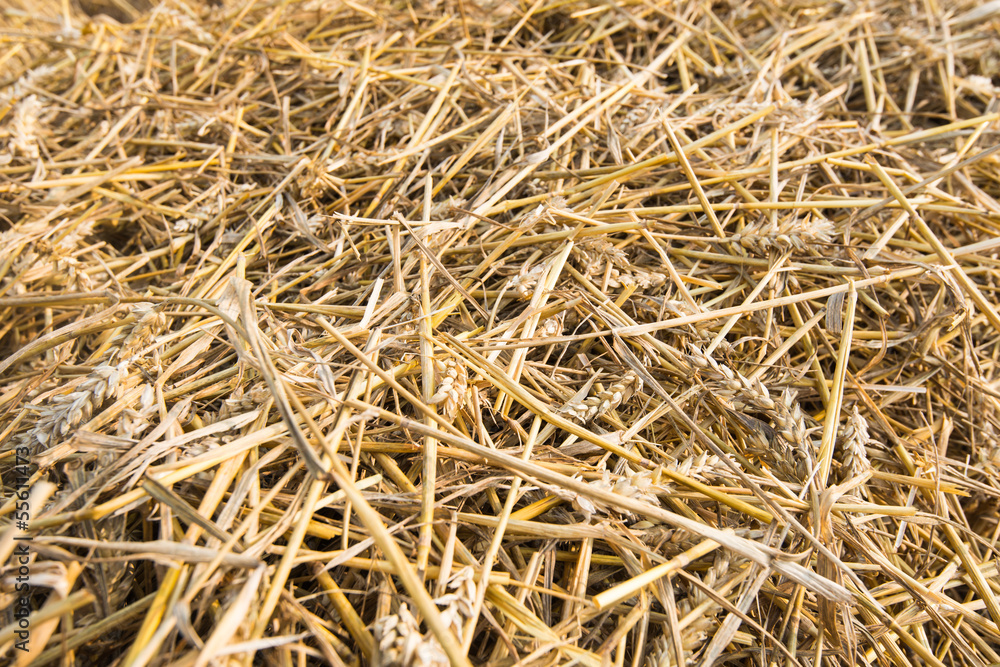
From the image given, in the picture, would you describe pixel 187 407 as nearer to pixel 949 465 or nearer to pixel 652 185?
pixel 652 185

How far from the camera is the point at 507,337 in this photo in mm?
1008

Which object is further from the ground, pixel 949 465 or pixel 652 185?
pixel 652 185

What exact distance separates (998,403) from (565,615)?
1.04 meters

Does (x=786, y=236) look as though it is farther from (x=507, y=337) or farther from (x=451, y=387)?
(x=451, y=387)

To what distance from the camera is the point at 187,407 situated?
93cm

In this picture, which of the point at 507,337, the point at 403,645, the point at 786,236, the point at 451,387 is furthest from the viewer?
the point at 786,236

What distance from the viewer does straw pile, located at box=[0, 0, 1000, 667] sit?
80cm

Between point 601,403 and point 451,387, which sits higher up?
point 451,387

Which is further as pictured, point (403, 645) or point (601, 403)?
point (601, 403)

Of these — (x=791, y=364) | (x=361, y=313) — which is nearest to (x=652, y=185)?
(x=791, y=364)

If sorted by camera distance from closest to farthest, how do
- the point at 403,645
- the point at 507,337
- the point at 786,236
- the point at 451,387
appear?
1. the point at 403,645
2. the point at 451,387
3. the point at 507,337
4. the point at 786,236

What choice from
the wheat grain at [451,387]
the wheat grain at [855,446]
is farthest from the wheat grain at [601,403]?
the wheat grain at [855,446]

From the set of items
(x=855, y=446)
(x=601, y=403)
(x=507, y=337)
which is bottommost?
(x=855, y=446)

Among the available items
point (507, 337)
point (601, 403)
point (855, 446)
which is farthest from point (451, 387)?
point (855, 446)
